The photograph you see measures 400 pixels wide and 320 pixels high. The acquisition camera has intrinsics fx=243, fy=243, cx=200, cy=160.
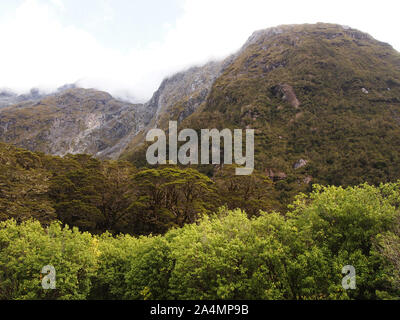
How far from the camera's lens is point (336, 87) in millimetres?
116062

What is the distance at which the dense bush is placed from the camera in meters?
11.7

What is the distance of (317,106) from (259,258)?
11402 centimetres

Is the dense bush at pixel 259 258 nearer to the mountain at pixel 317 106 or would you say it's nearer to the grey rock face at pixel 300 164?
the mountain at pixel 317 106

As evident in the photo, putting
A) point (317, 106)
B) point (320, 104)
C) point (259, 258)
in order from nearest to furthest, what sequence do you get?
point (259, 258), point (317, 106), point (320, 104)

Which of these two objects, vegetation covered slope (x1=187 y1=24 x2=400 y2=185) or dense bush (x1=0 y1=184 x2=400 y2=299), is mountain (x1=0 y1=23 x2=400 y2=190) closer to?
vegetation covered slope (x1=187 y1=24 x2=400 y2=185)

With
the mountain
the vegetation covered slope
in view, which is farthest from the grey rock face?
the vegetation covered slope

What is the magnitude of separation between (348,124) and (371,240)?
9656 centimetres

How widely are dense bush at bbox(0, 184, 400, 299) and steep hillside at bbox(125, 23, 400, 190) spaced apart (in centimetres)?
6339

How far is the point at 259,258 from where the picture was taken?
12484 millimetres

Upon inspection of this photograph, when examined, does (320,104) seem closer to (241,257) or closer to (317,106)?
(317,106)

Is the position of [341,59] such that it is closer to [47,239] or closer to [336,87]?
[336,87]

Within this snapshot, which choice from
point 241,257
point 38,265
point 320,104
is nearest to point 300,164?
point 320,104

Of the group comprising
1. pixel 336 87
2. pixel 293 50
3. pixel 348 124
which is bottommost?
pixel 348 124
